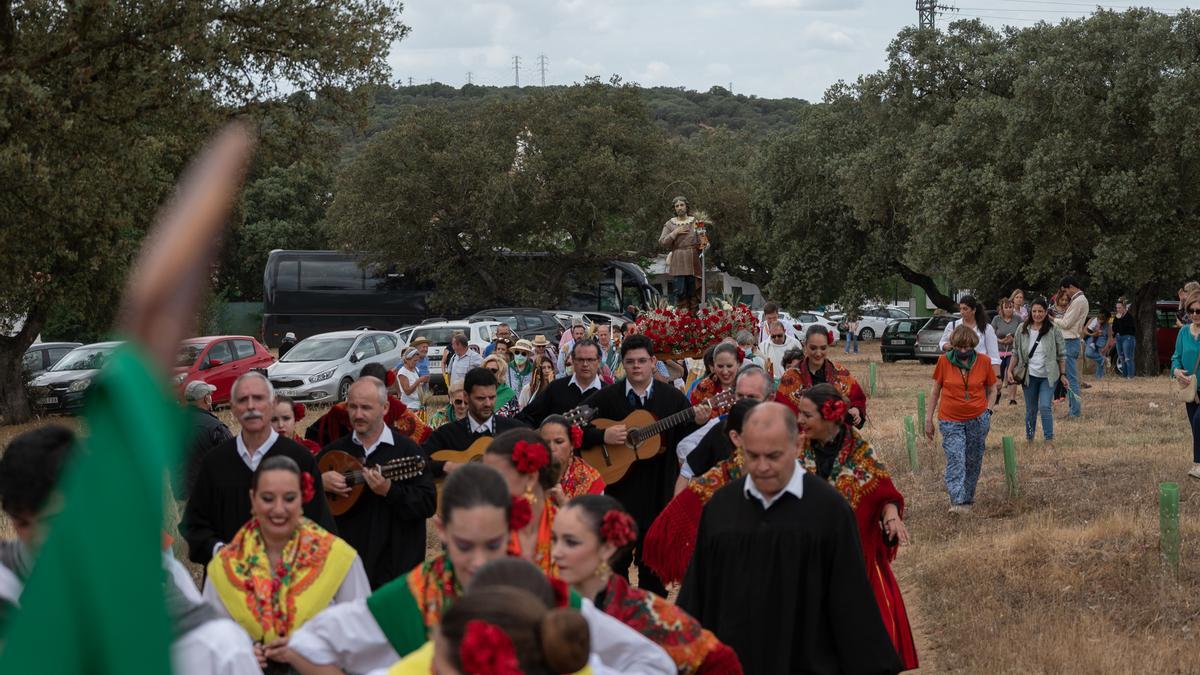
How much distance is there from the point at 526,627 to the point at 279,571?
278 cm

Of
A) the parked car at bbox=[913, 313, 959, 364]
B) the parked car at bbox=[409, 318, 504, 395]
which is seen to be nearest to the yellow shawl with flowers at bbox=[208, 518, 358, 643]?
the parked car at bbox=[409, 318, 504, 395]

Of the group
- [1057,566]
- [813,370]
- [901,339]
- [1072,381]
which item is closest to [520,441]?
[813,370]

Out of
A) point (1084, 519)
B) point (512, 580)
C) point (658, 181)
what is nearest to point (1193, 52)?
point (658, 181)

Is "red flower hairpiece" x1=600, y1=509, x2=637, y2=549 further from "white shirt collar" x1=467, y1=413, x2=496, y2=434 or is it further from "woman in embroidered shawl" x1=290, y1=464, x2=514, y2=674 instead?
"white shirt collar" x1=467, y1=413, x2=496, y2=434

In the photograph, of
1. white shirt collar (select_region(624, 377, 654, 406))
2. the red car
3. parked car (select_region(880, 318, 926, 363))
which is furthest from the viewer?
parked car (select_region(880, 318, 926, 363))

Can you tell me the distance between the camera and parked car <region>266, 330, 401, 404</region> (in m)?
27.3

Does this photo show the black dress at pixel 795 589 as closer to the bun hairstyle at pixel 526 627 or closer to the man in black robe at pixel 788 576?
the man in black robe at pixel 788 576

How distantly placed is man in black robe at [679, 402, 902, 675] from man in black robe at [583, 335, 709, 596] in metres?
3.60

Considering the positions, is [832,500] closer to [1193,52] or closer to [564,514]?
[564,514]

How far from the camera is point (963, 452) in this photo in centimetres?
1238

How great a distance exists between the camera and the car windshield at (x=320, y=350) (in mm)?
28312

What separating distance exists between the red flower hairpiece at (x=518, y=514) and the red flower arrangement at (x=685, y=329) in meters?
9.04

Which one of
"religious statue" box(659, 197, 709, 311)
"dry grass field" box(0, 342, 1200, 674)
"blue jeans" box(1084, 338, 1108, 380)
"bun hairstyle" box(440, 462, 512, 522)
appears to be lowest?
"dry grass field" box(0, 342, 1200, 674)

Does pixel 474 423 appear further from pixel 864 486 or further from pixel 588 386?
pixel 864 486
